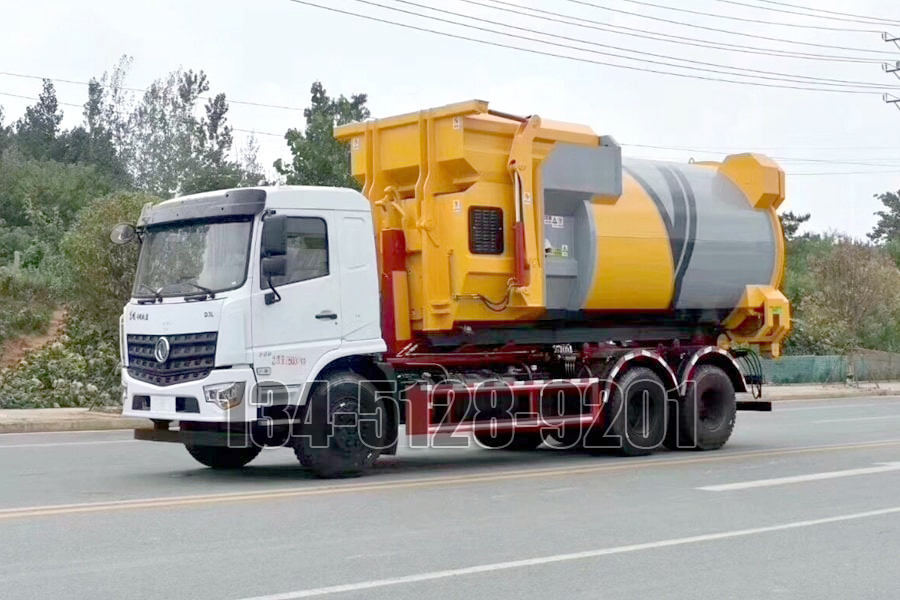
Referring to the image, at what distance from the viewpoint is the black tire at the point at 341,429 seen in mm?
12539

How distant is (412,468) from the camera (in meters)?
14.1

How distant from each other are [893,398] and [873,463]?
1842 centimetres

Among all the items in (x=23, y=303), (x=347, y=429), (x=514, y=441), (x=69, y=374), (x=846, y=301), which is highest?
(x=23, y=303)

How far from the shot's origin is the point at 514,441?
16.7 meters

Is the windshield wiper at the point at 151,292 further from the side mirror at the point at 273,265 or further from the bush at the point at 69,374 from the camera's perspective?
the bush at the point at 69,374

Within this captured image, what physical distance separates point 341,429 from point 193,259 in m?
2.27

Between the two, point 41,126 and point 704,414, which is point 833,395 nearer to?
point 704,414

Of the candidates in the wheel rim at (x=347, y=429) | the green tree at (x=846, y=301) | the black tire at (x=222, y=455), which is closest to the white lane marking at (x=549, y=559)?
the wheel rim at (x=347, y=429)

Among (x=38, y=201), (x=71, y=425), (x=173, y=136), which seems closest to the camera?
(x=71, y=425)

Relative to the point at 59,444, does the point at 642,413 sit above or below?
above

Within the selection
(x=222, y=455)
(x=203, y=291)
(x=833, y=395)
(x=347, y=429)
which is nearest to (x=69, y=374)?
(x=222, y=455)

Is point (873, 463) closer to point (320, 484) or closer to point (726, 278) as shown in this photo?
point (726, 278)

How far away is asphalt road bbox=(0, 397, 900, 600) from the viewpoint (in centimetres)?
762

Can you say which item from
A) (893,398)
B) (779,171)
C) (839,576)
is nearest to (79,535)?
(839,576)
